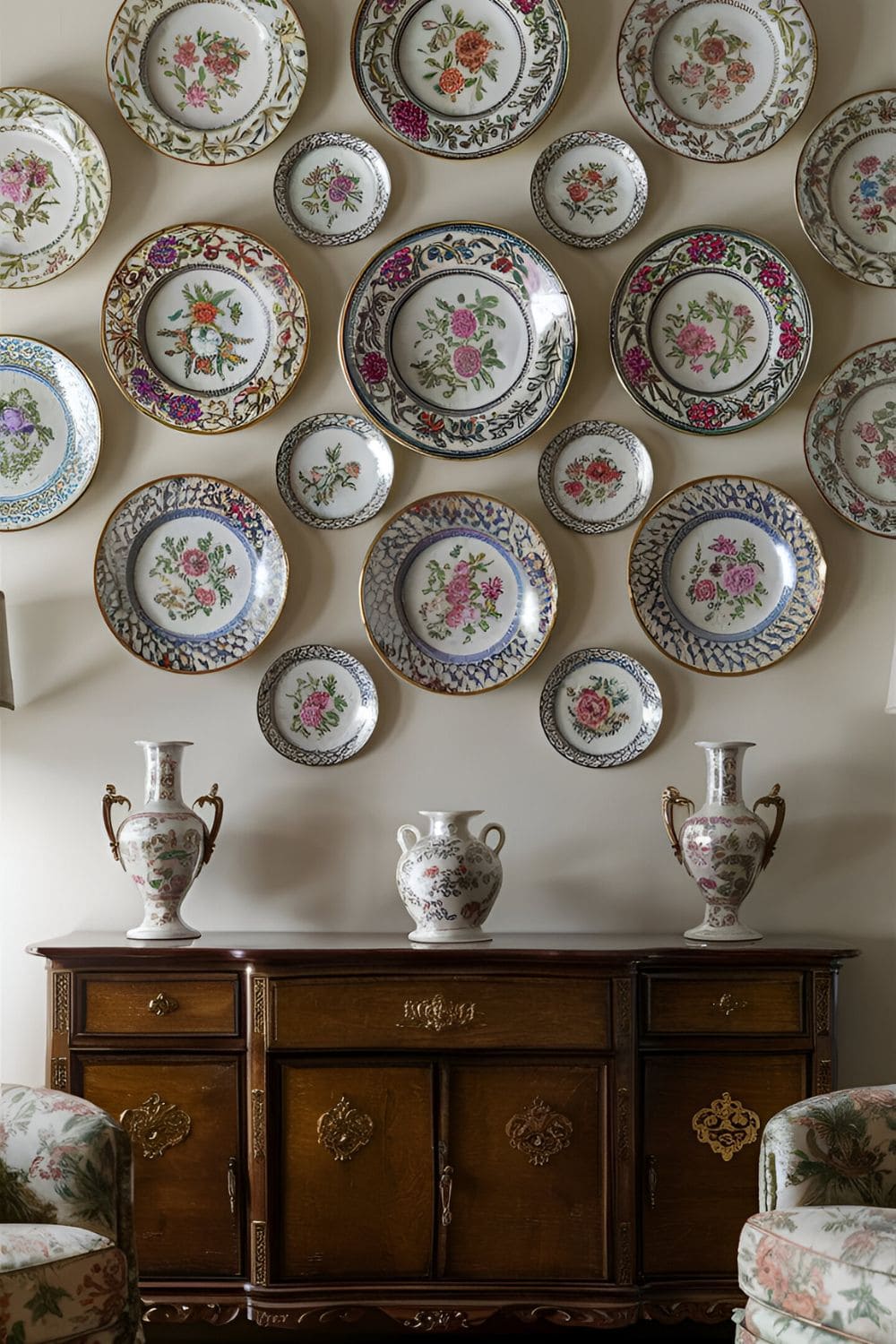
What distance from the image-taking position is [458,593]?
288 cm

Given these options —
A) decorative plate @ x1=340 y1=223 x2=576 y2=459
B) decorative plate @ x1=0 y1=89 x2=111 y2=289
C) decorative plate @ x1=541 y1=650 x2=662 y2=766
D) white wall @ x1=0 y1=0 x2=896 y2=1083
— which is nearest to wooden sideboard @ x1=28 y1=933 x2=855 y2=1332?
white wall @ x1=0 y1=0 x2=896 y2=1083

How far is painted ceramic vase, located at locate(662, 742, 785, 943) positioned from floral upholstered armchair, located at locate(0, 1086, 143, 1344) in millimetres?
1228

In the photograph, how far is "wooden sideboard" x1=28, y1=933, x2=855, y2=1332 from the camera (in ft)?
7.70

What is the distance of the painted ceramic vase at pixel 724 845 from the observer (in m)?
2.56

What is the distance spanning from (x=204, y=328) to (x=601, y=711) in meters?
1.25

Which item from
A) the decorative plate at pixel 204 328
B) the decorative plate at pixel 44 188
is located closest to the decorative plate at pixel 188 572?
the decorative plate at pixel 204 328

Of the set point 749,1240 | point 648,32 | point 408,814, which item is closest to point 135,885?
point 408,814

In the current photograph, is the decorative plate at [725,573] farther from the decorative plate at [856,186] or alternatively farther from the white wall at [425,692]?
the decorative plate at [856,186]

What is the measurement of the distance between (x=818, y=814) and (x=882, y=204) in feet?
4.56

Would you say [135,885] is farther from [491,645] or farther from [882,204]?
[882,204]

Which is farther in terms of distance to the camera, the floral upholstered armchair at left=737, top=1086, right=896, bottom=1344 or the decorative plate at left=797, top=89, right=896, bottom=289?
the decorative plate at left=797, top=89, right=896, bottom=289

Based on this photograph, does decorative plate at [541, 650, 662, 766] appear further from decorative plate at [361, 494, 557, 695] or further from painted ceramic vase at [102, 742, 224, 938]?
painted ceramic vase at [102, 742, 224, 938]

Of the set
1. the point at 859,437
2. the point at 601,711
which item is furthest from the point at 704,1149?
the point at 859,437

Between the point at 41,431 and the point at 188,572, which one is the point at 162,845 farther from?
the point at 41,431
